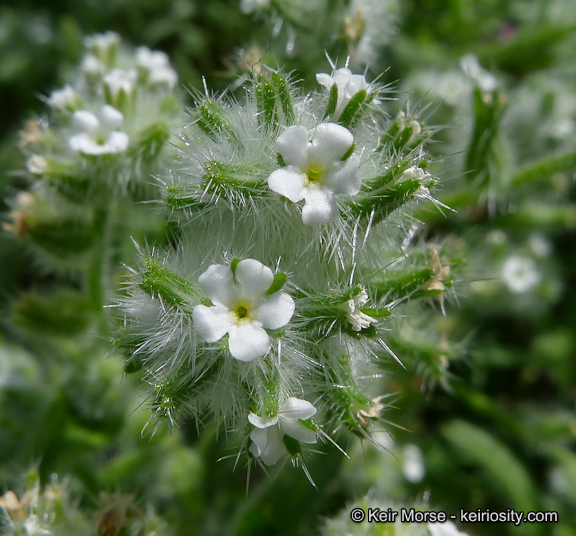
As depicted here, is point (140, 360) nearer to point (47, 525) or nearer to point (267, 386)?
point (267, 386)

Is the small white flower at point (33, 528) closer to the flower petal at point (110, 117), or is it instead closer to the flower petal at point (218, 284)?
the flower petal at point (218, 284)

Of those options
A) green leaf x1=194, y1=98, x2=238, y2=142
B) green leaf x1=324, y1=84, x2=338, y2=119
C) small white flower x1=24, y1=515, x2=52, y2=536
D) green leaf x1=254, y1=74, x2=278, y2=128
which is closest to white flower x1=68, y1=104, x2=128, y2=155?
green leaf x1=194, y1=98, x2=238, y2=142

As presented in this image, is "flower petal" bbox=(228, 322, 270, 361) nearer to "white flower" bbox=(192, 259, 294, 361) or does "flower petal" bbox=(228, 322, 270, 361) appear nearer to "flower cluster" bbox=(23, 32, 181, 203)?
"white flower" bbox=(192, 259, 294, 361)

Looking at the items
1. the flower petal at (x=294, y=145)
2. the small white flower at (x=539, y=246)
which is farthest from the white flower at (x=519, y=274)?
the flower petal at (x=294, y=145)

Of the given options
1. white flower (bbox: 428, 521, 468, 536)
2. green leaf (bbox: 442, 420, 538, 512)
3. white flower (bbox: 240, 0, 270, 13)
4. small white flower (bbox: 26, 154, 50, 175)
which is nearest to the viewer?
white flower (bbox: 428, 521, 468, 536)

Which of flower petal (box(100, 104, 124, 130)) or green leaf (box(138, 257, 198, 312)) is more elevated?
flower petal (box(100, 104, 124, 130))

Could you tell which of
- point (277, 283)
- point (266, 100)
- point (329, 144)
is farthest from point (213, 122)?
point (277, 283)

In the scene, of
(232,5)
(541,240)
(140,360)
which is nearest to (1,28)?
(232,5)
